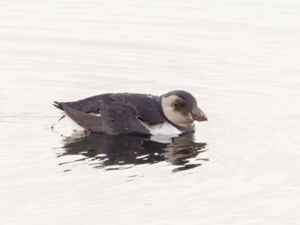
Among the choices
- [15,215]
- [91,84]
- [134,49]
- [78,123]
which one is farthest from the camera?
[134,49]

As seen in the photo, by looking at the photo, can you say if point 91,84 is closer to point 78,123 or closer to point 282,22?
point 78,123

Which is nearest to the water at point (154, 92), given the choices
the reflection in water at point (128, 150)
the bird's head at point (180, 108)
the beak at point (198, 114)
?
the reflection in water at point (128, 150)

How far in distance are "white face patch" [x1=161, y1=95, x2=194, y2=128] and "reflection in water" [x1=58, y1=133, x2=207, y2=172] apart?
0.27 metres

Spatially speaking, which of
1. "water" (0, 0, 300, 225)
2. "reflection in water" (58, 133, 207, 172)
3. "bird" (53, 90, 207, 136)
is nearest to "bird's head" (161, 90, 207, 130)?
"bird" (53, 90, 207, 136)

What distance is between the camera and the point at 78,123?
68.8 ft

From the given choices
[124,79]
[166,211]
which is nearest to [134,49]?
[124,79]

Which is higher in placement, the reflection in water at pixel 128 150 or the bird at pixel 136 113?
the bird at pixel 136 113

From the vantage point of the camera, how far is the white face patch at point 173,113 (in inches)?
834

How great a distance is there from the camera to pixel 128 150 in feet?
65.0

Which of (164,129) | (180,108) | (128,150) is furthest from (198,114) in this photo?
(128,150)

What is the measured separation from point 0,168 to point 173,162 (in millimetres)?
2738

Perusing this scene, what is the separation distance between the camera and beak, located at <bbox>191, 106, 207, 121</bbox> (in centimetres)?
2105

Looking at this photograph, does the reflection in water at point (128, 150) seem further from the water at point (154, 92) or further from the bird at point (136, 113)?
the bird at point (136, 113)

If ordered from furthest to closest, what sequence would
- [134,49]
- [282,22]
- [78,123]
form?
[282,22]
[134,49]
[78,123]
